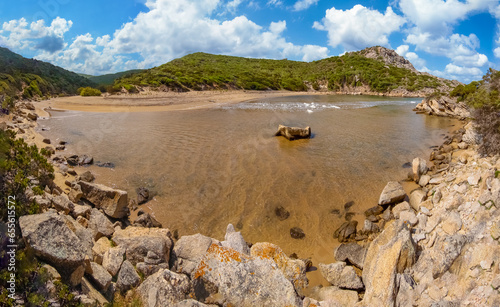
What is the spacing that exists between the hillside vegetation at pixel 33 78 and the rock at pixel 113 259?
3718 cm

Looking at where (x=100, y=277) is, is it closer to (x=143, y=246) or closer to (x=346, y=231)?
Answer: (x=143, y=246)

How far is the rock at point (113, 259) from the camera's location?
5.71 metres

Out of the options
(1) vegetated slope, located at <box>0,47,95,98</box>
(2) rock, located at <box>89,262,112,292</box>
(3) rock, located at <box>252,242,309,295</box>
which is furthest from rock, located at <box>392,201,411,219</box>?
(1) vegetated slope, located at <box>0,47,95,98</box>

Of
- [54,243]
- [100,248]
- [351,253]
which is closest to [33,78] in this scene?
[100,248]

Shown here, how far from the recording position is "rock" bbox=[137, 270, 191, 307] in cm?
501

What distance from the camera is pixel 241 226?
33.0 ft

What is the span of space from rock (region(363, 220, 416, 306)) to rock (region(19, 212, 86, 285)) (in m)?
6.12

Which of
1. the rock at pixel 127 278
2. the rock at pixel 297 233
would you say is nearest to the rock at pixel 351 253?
the rock at pixel 297 233

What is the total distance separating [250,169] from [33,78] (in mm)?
47118

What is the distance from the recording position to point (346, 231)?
9.52 meters

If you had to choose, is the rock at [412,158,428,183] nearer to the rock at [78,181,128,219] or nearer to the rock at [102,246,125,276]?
the rock at [102,246,125,276]

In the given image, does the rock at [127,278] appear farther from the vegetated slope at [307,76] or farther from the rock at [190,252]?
the vegetated slope at [307,76]

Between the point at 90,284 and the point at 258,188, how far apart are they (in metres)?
8.56

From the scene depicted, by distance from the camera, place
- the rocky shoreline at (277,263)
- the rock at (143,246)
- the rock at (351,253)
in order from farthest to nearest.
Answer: the rock at (351,253), the rock at (143,246), the rocky shoreline at (277,263)
